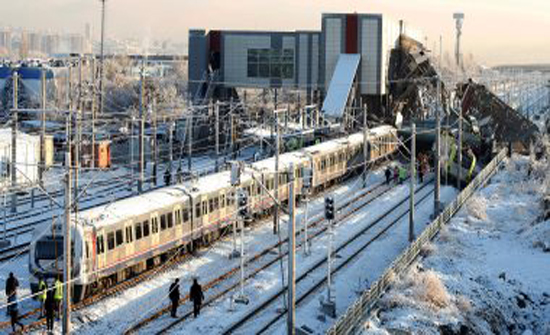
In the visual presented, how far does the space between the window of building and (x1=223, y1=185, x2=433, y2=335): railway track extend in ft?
98.1

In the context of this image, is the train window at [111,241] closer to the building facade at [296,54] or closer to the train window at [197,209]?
the train window at [197,209]

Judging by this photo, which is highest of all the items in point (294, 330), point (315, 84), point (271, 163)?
point (315, 84)

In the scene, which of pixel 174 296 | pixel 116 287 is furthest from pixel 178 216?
pixel 174 296

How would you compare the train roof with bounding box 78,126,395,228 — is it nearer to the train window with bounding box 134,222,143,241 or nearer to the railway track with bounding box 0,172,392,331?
the train window with bounding box 134,222,143,241

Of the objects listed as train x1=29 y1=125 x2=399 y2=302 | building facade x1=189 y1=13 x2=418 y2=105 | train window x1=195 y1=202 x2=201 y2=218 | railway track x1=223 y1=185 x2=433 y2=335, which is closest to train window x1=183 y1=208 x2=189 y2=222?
train x1=29 y1=125 x2=399 y2=302

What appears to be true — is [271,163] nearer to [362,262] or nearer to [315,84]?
[362,262]

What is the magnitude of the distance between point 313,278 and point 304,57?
4302 centimetres

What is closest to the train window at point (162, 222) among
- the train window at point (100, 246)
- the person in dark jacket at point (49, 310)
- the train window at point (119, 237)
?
the train window at point (119, 237)

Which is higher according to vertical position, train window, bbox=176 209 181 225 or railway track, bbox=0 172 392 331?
train window, bbox=176 209 181 225

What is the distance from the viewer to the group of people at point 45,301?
21.6m

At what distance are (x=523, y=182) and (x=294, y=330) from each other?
3298 cm

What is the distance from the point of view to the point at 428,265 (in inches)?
1183

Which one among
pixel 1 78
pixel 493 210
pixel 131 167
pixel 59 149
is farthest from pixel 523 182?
pixel 1 78

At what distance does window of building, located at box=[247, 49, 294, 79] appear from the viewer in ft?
229
